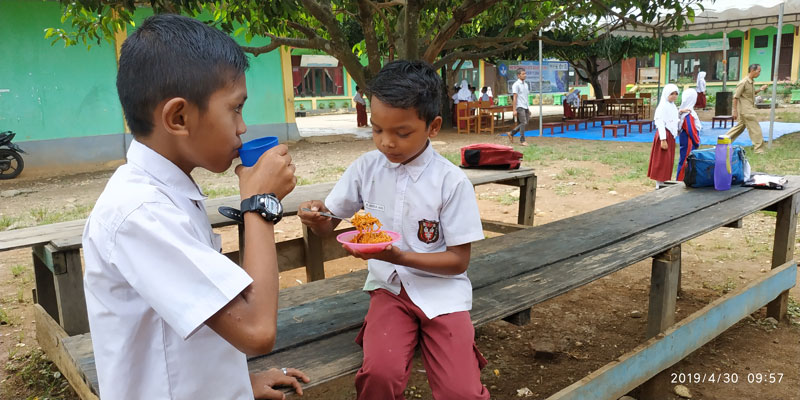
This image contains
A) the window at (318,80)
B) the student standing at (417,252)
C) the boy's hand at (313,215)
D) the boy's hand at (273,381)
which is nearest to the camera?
the boy's hand at (273,381)

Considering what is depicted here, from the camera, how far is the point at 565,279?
2408 millimetres

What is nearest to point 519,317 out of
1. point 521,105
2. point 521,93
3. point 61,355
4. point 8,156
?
point 61,355

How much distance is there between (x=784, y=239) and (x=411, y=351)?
3127 millimetres

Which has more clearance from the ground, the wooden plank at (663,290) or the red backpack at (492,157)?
the red backpack at (492,157)

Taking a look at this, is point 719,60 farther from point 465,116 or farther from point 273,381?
point 273,381

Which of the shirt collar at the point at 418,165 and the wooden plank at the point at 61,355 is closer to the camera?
the wooden plank at the point at 61,355

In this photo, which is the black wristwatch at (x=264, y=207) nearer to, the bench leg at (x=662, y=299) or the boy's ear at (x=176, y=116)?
the boy's ear at (x=176, y=116)

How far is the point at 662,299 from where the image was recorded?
2746 millimetres

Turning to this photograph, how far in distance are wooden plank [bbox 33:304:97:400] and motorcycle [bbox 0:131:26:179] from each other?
7617 millimetres

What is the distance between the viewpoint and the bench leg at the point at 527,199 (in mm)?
4764

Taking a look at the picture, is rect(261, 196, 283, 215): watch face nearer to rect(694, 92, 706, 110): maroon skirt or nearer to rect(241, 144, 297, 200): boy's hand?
rect(241, 144, 297, 200): boy's hand

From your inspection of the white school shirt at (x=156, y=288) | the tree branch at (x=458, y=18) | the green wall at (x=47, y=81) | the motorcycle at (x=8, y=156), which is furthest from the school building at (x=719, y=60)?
the white school shirt at (x=156, y=288)

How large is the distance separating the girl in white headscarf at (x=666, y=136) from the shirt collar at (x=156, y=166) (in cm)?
656

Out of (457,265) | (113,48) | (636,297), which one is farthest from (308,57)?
(457,265)
